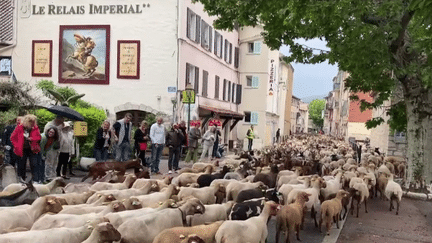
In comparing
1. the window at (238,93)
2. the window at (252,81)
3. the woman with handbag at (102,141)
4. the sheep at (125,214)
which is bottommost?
the sheep at (125,214)

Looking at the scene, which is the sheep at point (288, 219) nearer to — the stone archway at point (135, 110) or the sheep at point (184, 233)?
the sheep at point (184, 233)

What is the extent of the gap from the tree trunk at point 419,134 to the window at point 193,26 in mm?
13421

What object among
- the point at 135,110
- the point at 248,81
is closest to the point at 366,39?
the point at 135,110

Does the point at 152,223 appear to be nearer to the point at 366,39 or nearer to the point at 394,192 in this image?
the point at 394,192

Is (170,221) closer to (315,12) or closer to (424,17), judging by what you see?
(424,17)

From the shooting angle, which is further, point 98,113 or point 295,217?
point 98,113

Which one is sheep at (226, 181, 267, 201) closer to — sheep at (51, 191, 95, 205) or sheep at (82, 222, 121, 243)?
sheep at (51, 191, 95, 205)

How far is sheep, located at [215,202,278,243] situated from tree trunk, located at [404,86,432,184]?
8659mm

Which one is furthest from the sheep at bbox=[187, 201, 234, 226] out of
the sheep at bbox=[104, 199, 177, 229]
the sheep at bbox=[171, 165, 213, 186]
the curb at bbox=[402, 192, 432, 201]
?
the curb at bbox=[402, 192, 432, 201]

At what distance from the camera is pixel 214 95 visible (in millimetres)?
30453

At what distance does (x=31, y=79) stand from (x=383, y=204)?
18924 mm

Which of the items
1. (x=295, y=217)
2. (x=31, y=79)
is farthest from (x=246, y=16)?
(x=31, y=79)

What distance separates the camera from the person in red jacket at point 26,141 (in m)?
10.2

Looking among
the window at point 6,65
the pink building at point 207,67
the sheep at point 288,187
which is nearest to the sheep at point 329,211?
the sheep at point 288,187
